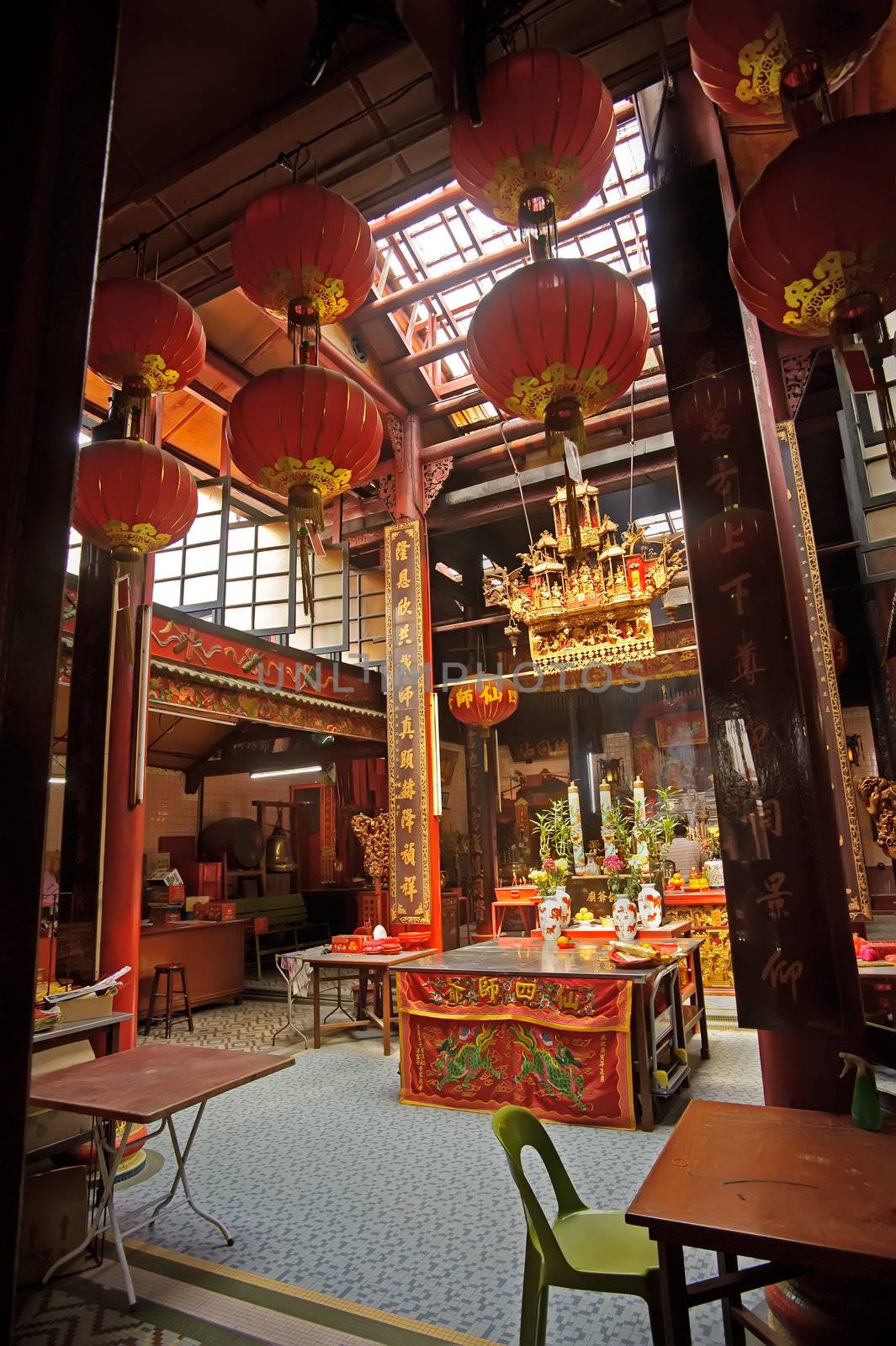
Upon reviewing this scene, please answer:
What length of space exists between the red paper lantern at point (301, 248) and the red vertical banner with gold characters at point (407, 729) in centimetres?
Answer: 460

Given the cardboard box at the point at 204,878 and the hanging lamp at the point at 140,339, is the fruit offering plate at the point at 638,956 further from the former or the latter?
the cardboard box at the point at 204,878

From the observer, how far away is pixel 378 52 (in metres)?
2.85

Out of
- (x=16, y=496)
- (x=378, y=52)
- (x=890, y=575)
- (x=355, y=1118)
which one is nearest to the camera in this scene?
(x=16, y=496)

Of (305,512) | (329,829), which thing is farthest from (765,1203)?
(329,829)

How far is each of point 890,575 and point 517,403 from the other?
18.1ft

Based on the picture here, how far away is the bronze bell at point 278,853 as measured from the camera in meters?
11.4

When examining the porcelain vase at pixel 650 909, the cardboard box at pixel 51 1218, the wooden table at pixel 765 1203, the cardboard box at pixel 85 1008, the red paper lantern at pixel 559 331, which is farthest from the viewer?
the porcelain vase at pixel 650 909

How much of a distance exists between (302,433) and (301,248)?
0.67 meters

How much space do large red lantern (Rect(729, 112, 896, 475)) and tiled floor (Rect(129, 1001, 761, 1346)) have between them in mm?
2765

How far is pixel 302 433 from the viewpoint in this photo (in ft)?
9.42

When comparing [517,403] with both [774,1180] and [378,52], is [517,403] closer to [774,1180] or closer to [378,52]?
[378,52]

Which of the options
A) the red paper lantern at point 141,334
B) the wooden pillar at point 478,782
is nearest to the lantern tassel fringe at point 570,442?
the red paper lantern at point 141,334

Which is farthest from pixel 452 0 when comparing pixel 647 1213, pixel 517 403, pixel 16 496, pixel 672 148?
pixel 647 1213

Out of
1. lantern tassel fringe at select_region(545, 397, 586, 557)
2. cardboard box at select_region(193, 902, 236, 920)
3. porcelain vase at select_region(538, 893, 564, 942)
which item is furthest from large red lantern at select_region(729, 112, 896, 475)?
cardboard box at select_region(193, 902, 236, 920)
